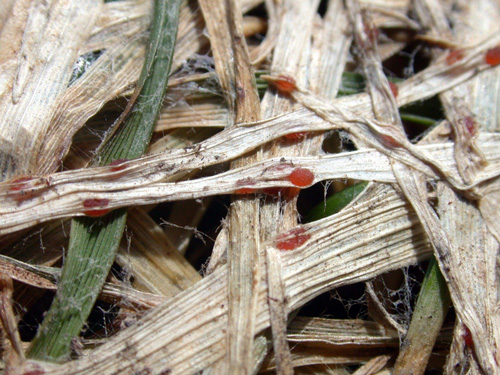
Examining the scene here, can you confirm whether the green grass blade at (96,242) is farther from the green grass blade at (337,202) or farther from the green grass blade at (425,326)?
the green grass blade at (425,326)

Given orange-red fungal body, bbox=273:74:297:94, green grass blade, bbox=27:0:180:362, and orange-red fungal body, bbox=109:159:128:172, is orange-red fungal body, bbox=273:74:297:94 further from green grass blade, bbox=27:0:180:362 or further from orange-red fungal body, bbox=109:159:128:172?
orange-red fungal body, bbox=109:159:128:172

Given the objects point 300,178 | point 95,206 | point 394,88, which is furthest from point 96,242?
point 394,88

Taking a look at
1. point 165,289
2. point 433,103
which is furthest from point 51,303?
point 433,103

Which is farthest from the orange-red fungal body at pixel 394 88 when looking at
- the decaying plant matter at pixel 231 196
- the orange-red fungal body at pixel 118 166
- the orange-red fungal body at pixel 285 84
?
the orange-red fungal body at pixel 118 166

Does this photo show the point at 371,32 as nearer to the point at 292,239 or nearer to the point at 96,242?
the point at 292,239

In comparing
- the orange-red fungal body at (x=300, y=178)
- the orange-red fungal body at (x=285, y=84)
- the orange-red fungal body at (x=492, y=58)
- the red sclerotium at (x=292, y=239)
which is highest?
the orange-red fungal body at (x=285, y=84)

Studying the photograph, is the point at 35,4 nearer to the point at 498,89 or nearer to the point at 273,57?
the point at 273,57

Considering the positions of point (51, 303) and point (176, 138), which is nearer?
point (51, 303)
